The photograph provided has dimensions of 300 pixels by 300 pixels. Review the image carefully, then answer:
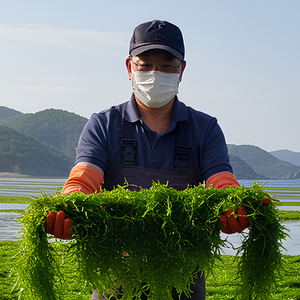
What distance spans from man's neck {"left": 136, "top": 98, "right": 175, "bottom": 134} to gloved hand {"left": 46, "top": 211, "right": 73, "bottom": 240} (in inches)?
49.5

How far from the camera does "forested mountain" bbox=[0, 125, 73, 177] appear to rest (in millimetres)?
146875

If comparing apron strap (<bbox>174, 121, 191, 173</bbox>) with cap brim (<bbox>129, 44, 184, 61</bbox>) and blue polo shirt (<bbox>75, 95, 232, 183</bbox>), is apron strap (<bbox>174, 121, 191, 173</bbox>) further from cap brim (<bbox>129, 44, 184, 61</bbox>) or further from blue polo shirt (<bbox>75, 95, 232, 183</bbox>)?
cap brim (<bbox>129, 44, 184, 61</bbox>)

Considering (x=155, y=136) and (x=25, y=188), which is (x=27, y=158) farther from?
(x=155, y=136)

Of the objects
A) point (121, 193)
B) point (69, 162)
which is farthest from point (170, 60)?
point (69, 162)

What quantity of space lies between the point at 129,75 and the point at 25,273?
74.3 inches

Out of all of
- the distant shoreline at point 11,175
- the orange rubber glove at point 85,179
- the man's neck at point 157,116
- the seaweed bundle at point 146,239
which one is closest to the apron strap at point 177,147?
the man's neck at point 157,116

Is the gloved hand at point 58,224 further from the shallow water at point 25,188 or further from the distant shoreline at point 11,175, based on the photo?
the distant shoreline at point 11,175

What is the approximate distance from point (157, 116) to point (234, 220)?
4.13ft

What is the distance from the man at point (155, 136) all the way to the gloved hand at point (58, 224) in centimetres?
66

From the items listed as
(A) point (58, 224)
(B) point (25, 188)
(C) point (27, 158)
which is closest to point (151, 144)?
(A) point (58, 224)

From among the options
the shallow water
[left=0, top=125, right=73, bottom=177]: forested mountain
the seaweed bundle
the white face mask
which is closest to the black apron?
the white face mask

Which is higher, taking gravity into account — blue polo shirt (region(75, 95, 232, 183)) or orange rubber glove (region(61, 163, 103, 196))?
blue polo shirt (region(75, 95, 232, 183))

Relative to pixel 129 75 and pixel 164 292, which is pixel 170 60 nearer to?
pixel 129 75

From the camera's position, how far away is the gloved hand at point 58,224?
2109mm
